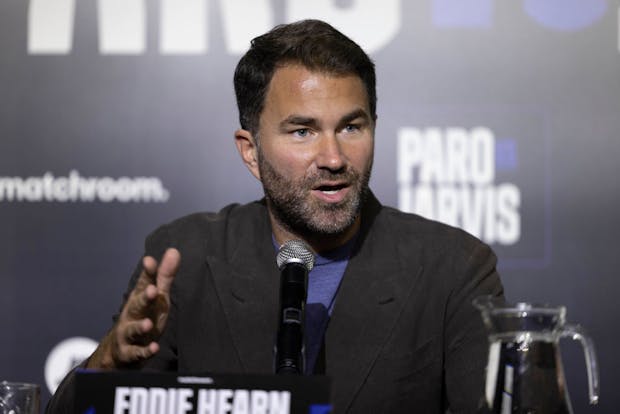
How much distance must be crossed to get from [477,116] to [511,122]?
11 cm

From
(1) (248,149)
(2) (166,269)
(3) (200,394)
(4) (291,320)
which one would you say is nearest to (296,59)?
(1) (248,149)

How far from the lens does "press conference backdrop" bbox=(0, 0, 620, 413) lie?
10.4 feet

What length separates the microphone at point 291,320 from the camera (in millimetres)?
1330

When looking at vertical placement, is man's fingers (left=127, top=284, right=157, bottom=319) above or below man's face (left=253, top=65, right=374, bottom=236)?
below

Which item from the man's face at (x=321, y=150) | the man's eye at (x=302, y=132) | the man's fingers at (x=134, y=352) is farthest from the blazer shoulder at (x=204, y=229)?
the man's fingers at (x=134, y=352)

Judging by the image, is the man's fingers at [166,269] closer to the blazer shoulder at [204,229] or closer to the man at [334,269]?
the man at [334,269]

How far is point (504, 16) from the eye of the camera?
3.25 m

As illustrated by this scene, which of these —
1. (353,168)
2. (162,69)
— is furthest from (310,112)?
(162,69)

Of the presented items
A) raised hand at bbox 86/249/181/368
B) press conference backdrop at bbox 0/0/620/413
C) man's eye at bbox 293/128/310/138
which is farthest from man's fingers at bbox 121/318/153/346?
press conference backdrop at bbox 0/0/620/413

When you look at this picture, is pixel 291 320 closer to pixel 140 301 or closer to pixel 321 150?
pixel 140 301

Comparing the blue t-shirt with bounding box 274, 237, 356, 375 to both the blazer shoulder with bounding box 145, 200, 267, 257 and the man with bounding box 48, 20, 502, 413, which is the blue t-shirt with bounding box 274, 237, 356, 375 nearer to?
the man with bounding box 48, 20, 502, 413

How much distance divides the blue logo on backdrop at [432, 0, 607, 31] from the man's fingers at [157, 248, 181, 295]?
198 cm

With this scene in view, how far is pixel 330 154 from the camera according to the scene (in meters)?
2.13

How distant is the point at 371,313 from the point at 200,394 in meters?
0.99
